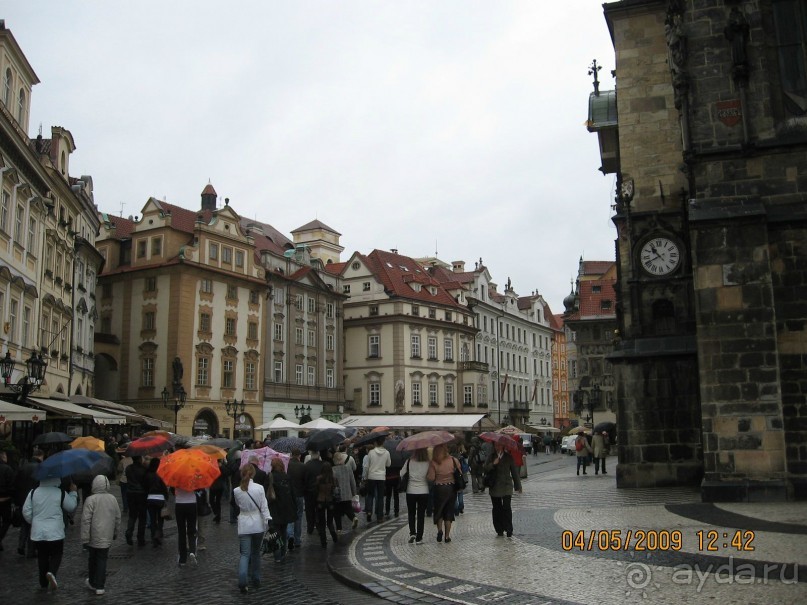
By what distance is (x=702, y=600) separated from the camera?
769 cm

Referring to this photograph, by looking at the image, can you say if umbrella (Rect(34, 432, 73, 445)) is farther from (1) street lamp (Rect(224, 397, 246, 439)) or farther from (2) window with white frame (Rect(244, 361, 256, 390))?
(2) window with white frame (Rect(244, 361, 256, 390))

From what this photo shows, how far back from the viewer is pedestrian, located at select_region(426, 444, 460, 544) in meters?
12.8

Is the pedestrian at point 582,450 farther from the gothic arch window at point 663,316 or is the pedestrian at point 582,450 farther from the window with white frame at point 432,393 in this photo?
the window with white frame at point 432,393

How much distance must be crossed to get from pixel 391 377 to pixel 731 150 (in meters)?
57.5

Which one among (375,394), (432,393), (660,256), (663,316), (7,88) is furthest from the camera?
(432,393)

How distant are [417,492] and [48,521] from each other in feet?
17.8

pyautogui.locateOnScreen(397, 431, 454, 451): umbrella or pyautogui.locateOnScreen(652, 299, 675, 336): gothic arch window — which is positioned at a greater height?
pyautogui.locateOnScreen(652, 299, 675, 336): gothic arch window

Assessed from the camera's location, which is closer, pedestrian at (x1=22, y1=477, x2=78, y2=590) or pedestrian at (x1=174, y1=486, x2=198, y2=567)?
pedestrian at (x1=22, y1=477, x2=78, y2=590)

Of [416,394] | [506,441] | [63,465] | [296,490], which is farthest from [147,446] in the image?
[416,394]

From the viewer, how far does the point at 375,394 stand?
2867 inches

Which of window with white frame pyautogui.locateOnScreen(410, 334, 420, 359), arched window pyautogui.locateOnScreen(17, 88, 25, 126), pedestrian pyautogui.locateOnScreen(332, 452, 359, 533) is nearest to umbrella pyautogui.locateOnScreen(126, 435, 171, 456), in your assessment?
pedestrian pyautogui.locateOnScreen(332, 452, 359, 533)

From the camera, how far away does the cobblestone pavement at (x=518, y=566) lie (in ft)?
27.8

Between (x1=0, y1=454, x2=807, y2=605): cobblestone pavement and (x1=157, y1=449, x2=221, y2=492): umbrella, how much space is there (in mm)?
1184

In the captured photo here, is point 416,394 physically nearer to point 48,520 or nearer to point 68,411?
point 68,411
